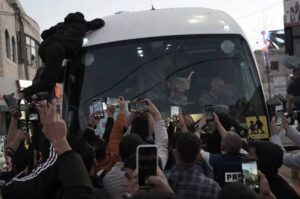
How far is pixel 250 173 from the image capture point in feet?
10.7

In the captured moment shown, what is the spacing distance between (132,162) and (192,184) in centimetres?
43

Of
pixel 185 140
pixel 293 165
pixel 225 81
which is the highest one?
pixel 225 81

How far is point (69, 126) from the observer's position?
6266 millimetres

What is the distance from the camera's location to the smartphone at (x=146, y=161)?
2.94 meters

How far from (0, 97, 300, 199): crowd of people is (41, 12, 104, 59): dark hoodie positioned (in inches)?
44.5

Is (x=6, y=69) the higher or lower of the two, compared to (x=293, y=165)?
higher

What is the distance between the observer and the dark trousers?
20.4 ft

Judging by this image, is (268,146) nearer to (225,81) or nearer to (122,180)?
(122,180)

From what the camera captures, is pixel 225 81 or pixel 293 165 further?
pixel 225 81

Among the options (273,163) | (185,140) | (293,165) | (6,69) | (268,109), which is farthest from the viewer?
(6,69)

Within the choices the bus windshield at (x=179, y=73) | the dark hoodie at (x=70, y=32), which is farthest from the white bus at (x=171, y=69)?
the dark hoodie at (x=70, y=32)

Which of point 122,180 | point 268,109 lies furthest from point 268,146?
point 268,109

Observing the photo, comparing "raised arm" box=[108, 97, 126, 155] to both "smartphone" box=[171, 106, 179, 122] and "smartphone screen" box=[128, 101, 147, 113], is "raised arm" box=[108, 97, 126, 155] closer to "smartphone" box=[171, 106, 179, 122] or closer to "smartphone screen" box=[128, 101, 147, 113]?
"smartphone screen" box=[128, 101, 147, 113]

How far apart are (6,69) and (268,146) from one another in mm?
32399
